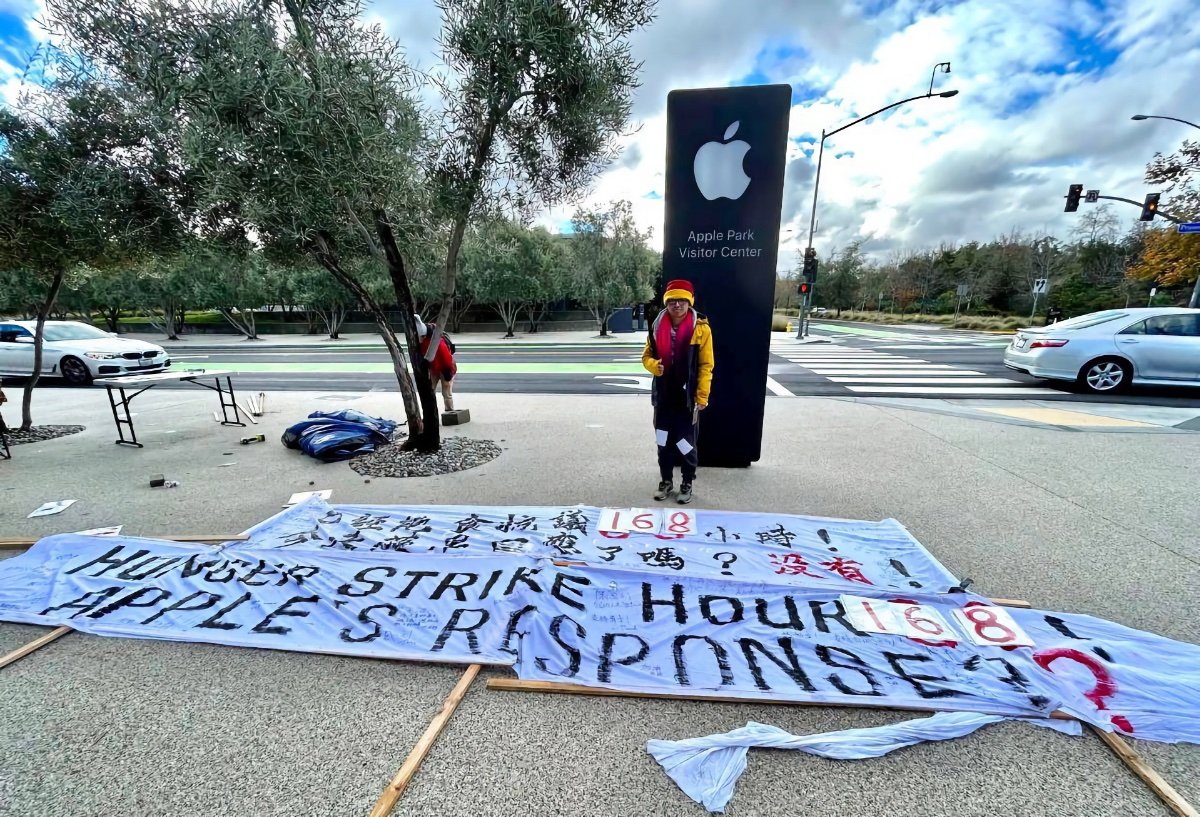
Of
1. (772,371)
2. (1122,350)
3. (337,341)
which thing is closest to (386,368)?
(772,371)

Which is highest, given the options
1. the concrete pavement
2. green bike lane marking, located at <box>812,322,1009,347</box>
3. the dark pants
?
green bike lane marking, located at <box>812,322,1009,347</box>

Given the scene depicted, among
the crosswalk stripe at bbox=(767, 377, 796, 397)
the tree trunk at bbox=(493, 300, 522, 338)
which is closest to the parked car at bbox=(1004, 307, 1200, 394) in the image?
the crosswalk stripe at bbox=(767, 377, 796, 397)

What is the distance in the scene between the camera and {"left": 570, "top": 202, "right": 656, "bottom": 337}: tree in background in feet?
72.9

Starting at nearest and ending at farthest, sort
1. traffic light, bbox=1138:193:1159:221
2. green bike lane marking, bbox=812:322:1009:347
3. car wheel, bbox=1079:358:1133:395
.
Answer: car wheel, bbox=1079:358:1133:395
traffic light, bbox=1138:193:1159:221
green bike lane marking, bbox=812:322:1009:347

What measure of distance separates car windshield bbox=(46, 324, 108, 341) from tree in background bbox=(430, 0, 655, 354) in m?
12.9

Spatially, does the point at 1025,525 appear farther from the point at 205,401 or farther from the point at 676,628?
the point at 205,401

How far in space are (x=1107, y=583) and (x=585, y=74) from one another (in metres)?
5.62

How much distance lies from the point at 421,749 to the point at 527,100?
17.3ft

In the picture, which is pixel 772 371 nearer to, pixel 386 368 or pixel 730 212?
pixel 730 212

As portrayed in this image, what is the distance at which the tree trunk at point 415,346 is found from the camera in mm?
4863

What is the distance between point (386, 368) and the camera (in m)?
15.2

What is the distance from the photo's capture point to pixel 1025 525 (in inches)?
147

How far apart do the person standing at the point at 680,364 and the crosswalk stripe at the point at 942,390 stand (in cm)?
740

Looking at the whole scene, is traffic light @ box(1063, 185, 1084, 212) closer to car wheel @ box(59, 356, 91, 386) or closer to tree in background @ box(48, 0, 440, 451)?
tree in background @ box(48, 0, 440, 451)
